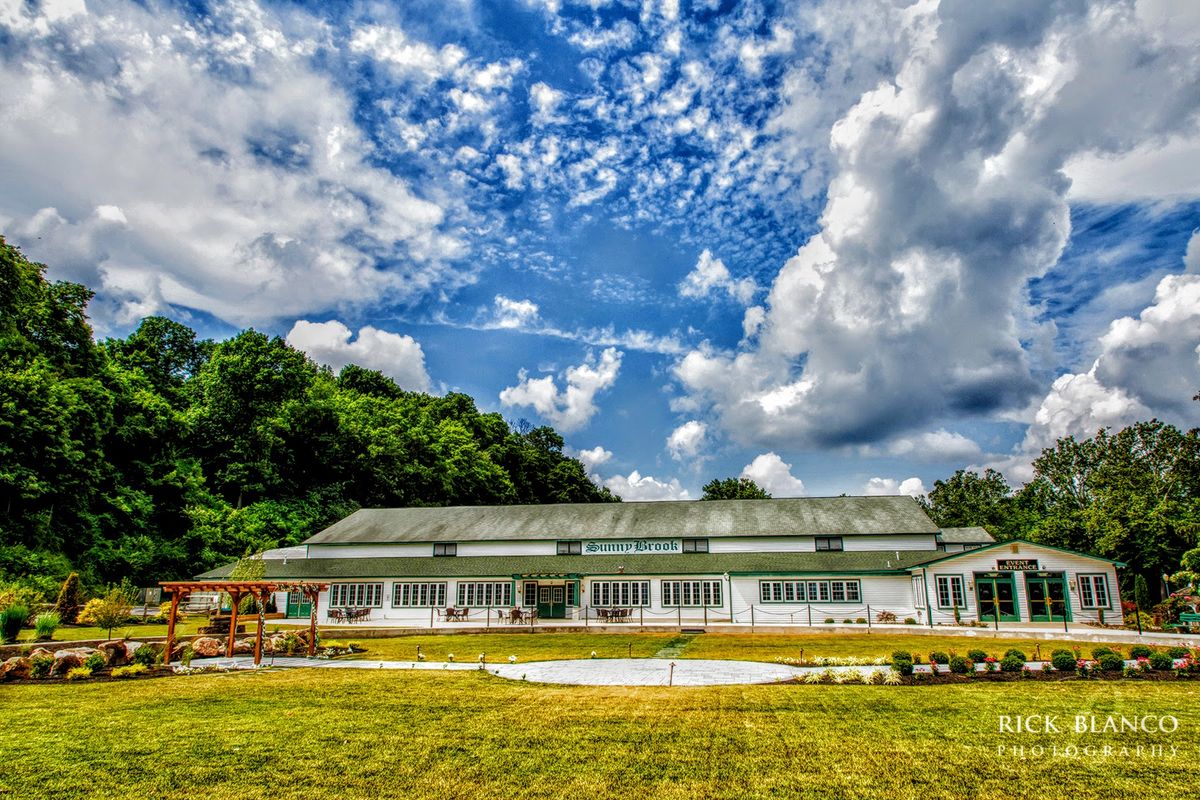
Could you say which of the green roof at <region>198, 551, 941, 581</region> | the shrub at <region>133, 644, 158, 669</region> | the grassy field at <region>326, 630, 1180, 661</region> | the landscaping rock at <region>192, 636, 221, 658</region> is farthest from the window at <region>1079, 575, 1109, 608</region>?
the shrub at <region>133, 644, 158, 669</region>

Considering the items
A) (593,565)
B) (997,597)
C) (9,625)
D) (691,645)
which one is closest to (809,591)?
(997,597)

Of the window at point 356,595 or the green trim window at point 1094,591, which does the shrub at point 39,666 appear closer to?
the window at point 356,595

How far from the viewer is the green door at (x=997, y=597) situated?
27328 mm

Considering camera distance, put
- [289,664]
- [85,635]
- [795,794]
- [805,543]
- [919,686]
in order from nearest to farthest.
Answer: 1. [795,794]
2. [919,686]
3. [289,664]
4. [85,635]
5. [805,543]

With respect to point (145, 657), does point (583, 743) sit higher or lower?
lower

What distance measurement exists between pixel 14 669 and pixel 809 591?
27.6m

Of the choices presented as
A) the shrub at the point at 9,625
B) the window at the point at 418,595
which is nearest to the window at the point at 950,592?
the window at the point at 418,595

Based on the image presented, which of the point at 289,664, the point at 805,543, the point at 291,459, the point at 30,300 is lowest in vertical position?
the point at 289,664

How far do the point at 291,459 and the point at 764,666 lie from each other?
4141cm

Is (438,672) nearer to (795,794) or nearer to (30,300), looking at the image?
(795,794)

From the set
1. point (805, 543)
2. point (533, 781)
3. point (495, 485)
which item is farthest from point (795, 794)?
point (495, 485)

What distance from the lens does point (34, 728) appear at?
9.98 meters

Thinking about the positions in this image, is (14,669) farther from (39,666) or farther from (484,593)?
(484,593)

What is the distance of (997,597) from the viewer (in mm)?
27406
